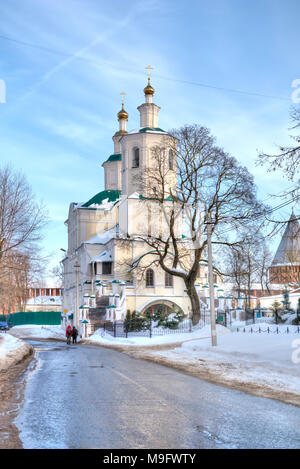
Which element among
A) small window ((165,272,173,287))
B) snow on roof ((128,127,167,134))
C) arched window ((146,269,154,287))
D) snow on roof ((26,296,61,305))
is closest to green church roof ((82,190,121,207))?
snow on roof ((128,127,167,134))

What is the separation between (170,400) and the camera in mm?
8961

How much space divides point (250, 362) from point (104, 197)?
4213 centimetres

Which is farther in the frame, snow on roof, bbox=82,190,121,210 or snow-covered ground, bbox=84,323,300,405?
snow on roof, bbox=82,190,121,210

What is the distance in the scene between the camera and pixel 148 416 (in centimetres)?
736

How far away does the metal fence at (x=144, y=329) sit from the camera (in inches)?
1357

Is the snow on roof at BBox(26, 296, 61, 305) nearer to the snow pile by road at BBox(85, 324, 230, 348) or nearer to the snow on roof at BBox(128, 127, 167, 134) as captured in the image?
the snow on roof at BBox(128, 127, 167, 134)

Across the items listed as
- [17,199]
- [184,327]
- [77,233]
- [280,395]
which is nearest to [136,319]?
[184,327]

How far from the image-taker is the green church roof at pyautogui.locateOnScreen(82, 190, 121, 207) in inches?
2217

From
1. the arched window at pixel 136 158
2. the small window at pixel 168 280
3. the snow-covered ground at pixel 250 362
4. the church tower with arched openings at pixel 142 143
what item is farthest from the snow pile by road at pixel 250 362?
the arched window at pixel 136 158

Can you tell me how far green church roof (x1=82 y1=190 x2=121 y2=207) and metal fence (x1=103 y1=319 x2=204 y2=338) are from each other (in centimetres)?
2107

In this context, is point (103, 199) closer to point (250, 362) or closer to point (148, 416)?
point (250, 362)

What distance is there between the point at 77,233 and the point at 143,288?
13.3 meters

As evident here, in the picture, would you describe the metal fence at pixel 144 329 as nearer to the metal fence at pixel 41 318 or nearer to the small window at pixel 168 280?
the small window at pixel 168 280

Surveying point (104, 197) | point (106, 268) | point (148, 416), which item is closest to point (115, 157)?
point (104, 197)
